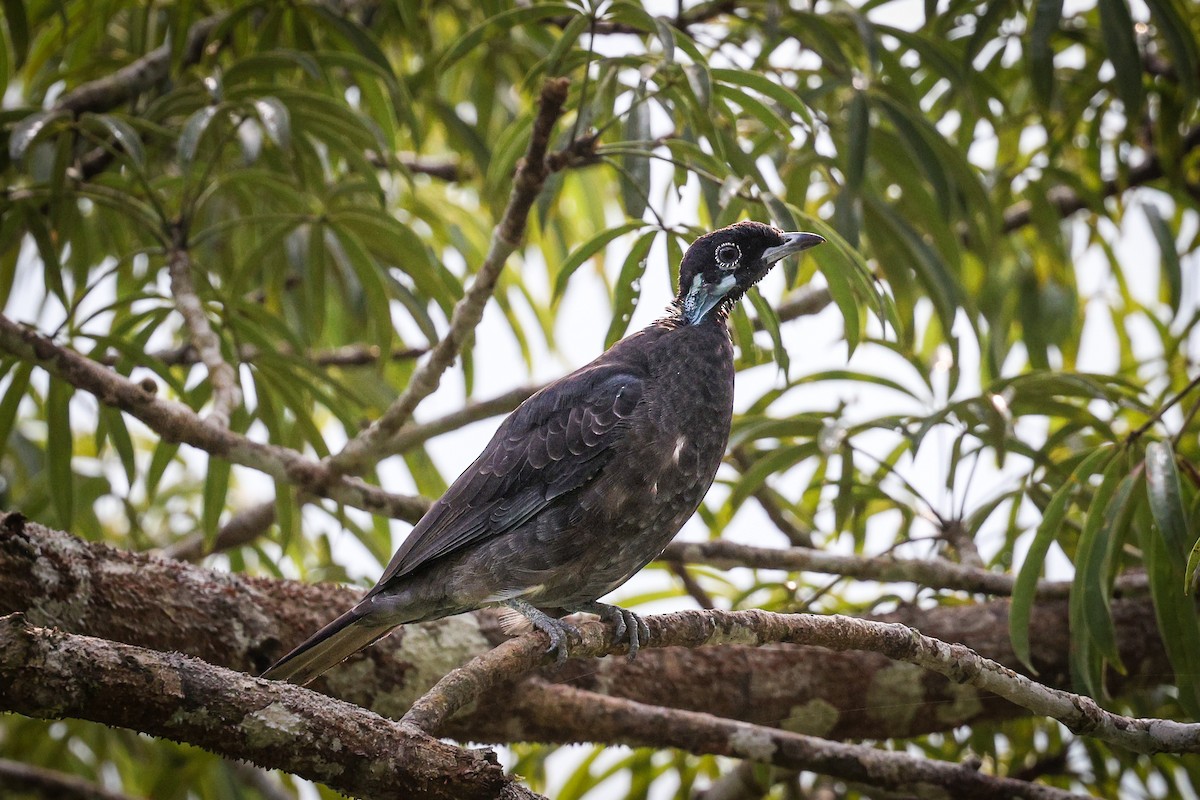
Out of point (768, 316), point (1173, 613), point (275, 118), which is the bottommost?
point (1173, 613)

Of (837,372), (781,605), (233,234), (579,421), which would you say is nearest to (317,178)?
(233,234)

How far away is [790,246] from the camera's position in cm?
278

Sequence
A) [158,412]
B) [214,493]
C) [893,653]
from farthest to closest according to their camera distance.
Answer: [214,493] < [158,412] < [893,653]

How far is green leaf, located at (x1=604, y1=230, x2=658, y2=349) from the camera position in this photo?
2971 mm

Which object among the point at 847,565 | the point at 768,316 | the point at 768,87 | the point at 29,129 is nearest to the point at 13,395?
the point at 29,129

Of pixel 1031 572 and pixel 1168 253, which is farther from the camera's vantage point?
pixel 1168 253

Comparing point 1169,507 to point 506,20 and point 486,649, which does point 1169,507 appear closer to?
point 486,649

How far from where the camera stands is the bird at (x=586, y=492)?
2.62m

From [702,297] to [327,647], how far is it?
126 centimetres

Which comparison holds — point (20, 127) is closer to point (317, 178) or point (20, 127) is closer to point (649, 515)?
point (317, 178)

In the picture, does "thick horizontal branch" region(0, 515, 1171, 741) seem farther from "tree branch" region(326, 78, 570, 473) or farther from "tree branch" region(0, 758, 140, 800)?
"tree branch" region(0, 758, 140, 800)

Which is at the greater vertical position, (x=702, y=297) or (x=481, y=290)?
(x=481, y=290)

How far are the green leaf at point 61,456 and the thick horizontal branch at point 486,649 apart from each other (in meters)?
0.63

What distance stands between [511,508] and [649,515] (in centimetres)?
35
